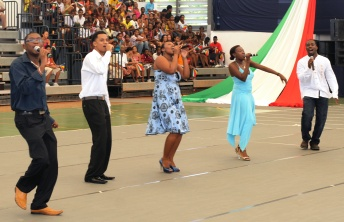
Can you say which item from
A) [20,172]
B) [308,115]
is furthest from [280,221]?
[308,115]

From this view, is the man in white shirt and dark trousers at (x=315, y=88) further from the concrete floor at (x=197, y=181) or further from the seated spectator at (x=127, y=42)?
the seated spectator at (x=127, y=42)

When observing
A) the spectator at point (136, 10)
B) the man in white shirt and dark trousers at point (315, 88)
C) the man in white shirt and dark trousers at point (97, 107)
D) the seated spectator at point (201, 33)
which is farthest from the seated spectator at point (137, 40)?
the man in white shirt and dark trousers at point (97, 107)

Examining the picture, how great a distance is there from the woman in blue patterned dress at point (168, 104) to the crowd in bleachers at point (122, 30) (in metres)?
16.2

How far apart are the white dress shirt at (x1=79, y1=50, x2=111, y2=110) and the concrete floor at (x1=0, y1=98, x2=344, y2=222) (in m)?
1.20

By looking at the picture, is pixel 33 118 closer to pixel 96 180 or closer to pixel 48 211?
pixel 48 211

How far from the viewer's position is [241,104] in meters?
13.3

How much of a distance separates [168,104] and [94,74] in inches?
50.7

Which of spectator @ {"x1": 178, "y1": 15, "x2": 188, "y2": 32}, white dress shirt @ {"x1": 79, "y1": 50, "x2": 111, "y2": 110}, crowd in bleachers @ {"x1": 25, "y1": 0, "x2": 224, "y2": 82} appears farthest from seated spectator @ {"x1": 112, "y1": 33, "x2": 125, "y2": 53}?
white dress shirt @ {"x1": 79, "y1": 50, "x2": 111, "y2": 110}

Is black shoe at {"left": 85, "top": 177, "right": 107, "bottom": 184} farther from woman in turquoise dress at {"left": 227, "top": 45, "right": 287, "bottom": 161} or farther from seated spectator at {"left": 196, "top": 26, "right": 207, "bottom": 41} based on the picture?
seated spectator at {"left": 196, "top": 26, "right": 207, "bottom": 41}

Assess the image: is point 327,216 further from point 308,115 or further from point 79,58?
point 79,58

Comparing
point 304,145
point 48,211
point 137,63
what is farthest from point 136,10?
point 48,211

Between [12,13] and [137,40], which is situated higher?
[12,13]

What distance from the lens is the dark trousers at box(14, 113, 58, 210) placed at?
866 cm

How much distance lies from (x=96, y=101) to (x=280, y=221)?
3324mm
